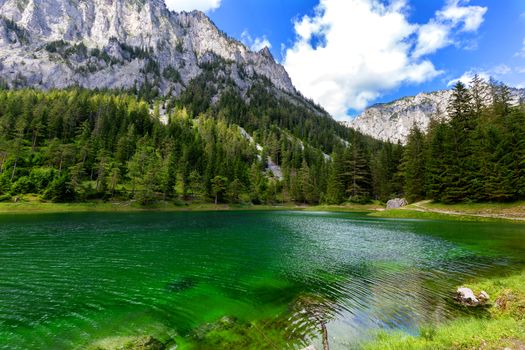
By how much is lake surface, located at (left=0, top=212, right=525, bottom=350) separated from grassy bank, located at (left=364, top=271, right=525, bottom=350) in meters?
1.08

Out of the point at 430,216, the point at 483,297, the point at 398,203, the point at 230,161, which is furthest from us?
the point at 230,161

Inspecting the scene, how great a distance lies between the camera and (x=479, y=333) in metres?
9.91

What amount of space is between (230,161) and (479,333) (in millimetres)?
133046

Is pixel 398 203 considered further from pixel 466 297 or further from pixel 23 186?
pixel 23 186

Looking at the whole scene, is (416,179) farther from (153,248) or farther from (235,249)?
(153,248)

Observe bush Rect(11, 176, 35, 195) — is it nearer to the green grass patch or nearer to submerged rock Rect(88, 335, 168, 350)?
submerged rock Rect(88, 335, 168, 350)

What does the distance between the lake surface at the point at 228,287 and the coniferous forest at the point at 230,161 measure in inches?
1396

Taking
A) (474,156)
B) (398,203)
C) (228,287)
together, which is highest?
(474,156)

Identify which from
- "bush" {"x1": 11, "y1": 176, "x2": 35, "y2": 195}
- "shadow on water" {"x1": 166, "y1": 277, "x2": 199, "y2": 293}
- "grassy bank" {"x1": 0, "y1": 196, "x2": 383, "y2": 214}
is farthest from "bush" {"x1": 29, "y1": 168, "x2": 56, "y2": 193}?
"shadow on water" {"x1": 166, "y1": 277, "x2": 199, "y2": 293}

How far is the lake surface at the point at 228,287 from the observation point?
11539 millimetres

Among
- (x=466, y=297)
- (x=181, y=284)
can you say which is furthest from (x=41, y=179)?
(x=466, y=297)

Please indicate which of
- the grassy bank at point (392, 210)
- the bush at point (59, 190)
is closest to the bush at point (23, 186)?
the grassy bank at point (392, 210)

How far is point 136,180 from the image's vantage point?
300 feet

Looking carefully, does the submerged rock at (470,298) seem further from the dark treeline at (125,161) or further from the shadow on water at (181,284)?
the dark treeline at (125,161)
